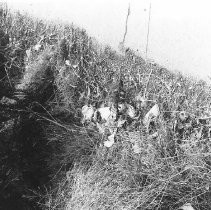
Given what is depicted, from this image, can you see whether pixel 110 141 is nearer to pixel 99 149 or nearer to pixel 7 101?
pixel 99 149

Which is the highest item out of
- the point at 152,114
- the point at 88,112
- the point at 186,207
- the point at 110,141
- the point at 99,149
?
the point at 152,114

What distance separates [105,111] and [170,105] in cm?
61

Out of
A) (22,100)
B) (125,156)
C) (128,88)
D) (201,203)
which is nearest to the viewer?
(201,203)

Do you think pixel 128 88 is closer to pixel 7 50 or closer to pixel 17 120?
pixel 17 120

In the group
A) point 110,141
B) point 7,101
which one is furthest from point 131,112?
point 7,101

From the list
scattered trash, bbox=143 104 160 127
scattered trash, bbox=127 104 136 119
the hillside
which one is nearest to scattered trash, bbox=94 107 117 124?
the hillside

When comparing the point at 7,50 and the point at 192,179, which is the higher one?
the point at 7,50

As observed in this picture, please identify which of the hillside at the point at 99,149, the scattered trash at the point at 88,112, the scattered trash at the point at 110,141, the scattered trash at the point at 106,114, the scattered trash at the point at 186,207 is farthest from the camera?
the scattered trash at the point at 88,112

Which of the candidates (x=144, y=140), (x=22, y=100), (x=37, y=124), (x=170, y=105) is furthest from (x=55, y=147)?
(x=170, y=105)

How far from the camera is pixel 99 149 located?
307 cm

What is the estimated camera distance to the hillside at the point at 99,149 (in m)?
2.74

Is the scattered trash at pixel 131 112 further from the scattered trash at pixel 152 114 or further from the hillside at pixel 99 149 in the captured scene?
the scattered trash at pixel 152 114

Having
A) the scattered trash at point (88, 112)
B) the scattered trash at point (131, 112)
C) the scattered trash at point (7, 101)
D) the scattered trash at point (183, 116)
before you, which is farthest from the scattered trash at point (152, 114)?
the scattered trash at point (7, 101)

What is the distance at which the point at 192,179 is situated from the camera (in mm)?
2816
